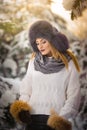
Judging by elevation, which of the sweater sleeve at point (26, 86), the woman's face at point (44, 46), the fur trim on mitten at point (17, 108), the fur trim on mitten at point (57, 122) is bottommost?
the fur trim on mitten at point (57, 122)

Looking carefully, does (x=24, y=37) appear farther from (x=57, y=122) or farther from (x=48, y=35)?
(x=57, y=122)

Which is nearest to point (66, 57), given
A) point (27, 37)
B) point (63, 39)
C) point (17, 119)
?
point (63, 39)

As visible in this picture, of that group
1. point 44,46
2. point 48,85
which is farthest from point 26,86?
point 44,46

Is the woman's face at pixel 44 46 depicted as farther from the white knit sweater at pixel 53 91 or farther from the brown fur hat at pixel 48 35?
the white knit sweater at pixel 53 91

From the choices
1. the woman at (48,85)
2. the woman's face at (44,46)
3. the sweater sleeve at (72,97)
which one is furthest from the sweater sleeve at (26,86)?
the sweater sleeve at (72,97)

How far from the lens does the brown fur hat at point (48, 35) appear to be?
7.95 ft

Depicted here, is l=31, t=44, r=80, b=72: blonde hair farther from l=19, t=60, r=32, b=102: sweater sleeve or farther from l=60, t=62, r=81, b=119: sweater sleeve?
l=19, t=60, r=32, b=102: sweater sleeve

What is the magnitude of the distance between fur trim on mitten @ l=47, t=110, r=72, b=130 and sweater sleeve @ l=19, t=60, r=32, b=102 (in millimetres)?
207

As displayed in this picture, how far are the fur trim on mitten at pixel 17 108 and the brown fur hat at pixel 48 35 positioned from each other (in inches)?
14.6

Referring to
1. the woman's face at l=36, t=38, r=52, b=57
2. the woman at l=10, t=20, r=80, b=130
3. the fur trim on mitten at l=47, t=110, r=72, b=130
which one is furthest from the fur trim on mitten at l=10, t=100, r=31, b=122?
the woman's face at l=36, t=38, r=52, b=57

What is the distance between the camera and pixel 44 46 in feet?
7.99

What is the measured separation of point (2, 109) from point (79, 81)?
1.80 ft

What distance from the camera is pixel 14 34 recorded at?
245 cm

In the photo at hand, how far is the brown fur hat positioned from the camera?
2424 mm
